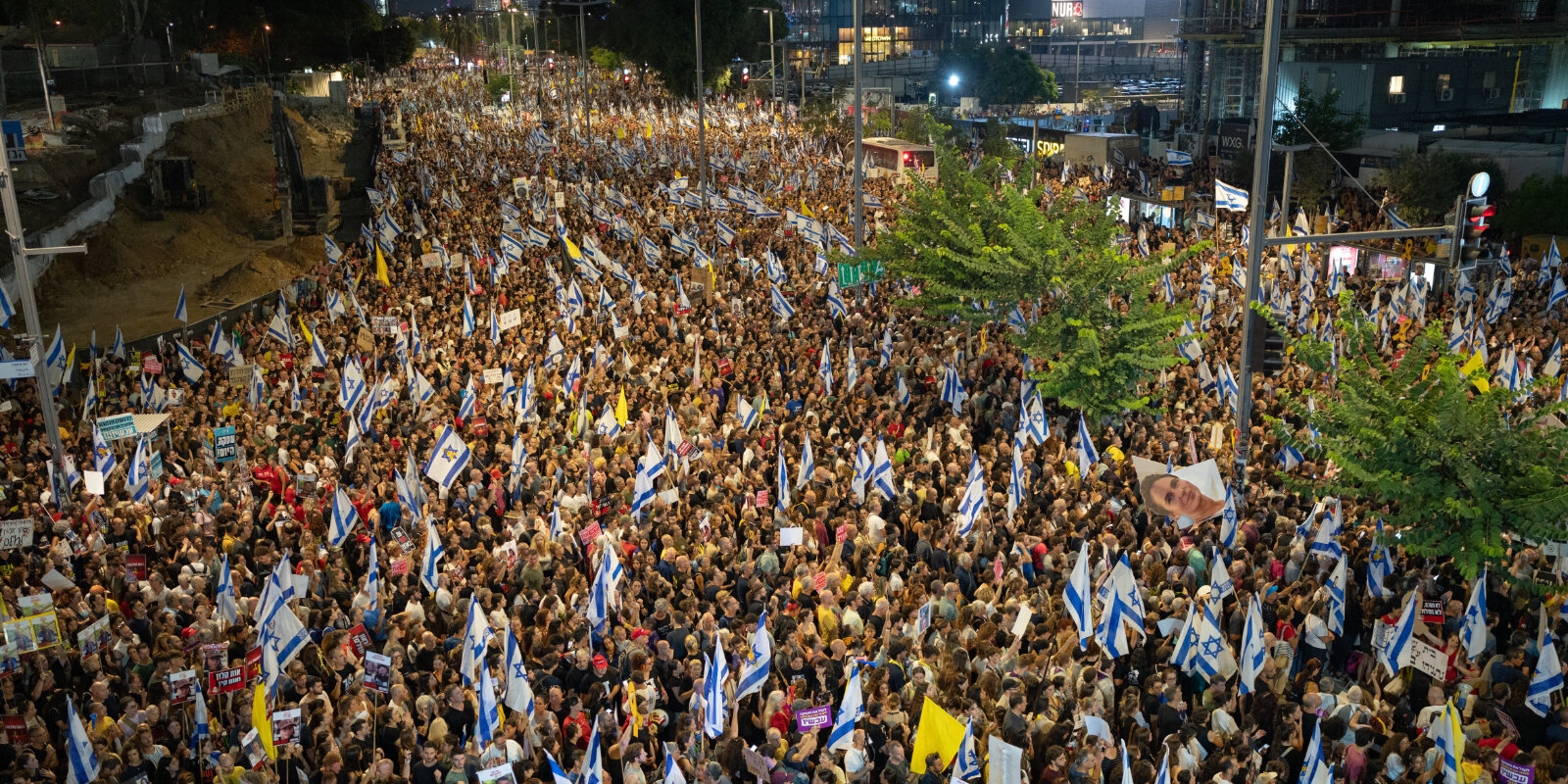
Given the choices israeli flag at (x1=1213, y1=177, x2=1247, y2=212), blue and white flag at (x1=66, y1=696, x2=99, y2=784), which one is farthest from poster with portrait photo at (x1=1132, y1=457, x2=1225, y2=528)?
israeli flag at (x1=1213, y1=177, x2=1247, y2=212)

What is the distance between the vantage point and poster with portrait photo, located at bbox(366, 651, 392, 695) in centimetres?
988

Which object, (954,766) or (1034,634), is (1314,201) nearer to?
(1034,634)

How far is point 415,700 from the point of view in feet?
33.4

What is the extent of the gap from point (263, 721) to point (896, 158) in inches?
1461

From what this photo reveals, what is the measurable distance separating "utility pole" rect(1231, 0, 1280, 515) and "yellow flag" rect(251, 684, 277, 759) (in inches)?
379

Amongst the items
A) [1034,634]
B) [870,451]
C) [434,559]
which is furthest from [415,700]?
[870,451]

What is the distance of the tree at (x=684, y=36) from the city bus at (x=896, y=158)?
2508 cm

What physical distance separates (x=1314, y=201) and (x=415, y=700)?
3131cm

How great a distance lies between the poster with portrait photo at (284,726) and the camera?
9.37 meters

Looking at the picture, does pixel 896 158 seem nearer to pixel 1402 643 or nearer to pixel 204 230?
pixel 204 230

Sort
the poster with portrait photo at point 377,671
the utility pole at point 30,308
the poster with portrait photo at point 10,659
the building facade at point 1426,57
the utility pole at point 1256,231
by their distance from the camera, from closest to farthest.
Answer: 1. the poster with portrait photo at point 377,671
2. the poster with portrait photo at point 10,659
3. the utility pole at point 1256,231
4. the utility pole at point 30,308
5. the building facade at point 1426,57

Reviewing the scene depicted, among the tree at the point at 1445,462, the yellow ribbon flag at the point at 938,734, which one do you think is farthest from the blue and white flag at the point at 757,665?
the tree at the point at 1445,462

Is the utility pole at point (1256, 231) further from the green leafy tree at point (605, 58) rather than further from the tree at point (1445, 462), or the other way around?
the green leafy tree at point (605, 58)

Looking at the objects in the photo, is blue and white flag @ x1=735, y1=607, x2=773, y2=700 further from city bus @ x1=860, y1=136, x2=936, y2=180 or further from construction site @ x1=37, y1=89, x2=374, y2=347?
city bus @ x1=860, y1=136, x2=936, y2=180
